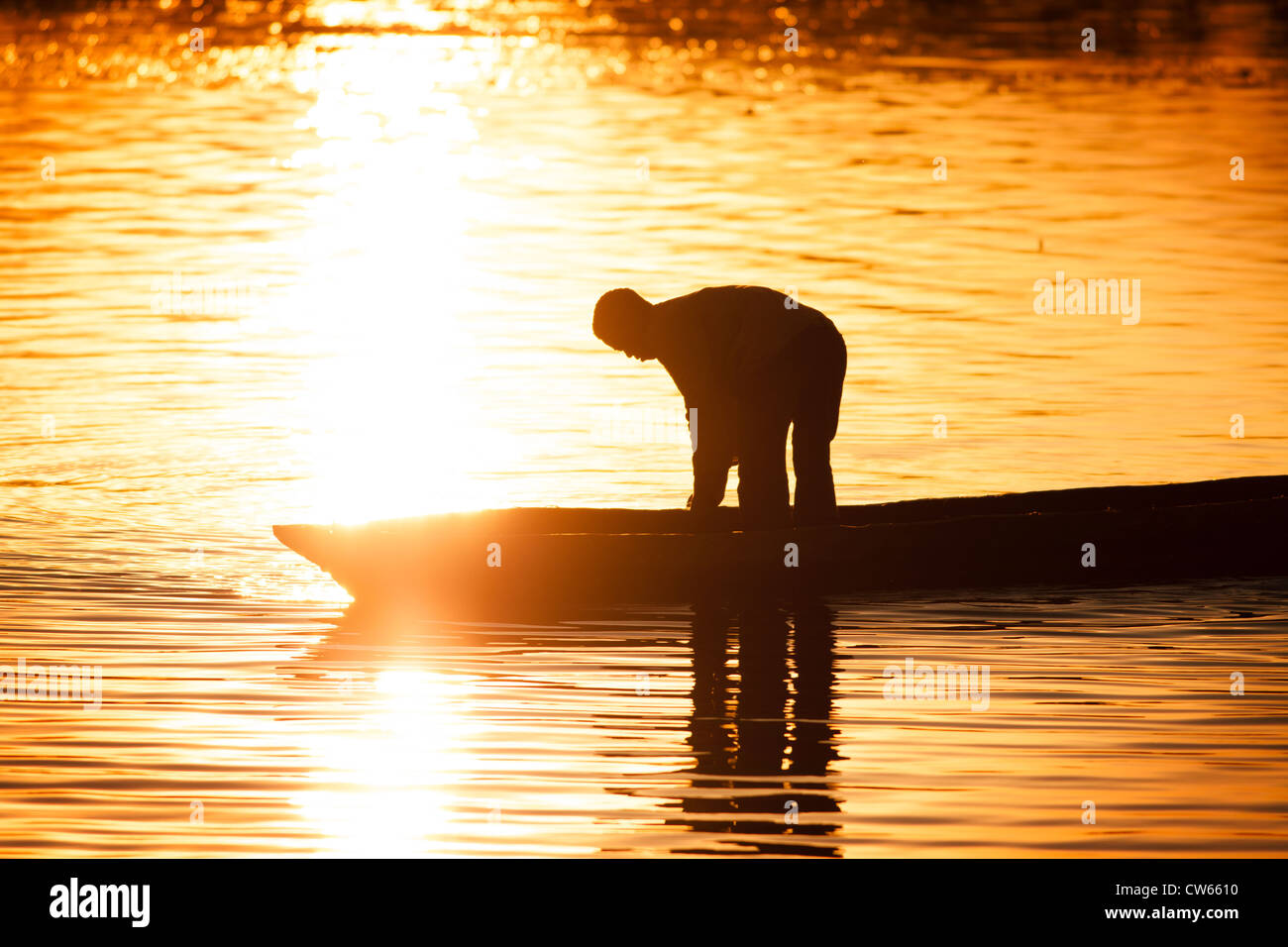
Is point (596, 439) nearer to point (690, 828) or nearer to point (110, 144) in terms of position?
point (690, 828)

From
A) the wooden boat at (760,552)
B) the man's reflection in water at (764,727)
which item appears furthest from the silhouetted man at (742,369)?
the man's reflection in water at (764,727)

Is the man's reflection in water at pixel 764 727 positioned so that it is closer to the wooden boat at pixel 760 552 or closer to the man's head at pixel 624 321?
the wooden boat at pixel 760 552

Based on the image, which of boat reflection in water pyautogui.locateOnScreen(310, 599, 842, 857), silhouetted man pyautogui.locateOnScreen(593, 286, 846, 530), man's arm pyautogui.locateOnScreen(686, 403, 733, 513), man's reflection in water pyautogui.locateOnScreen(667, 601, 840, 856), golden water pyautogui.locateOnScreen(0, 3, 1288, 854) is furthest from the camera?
man's arm pyautogui.locateOnScreen(686, 403, 733, 513)

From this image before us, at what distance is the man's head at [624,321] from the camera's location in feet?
34.0

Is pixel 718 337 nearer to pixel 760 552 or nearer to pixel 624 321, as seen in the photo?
pixel 624 321

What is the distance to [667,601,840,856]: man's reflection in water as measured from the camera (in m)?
7.47

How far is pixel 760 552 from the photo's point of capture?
10945 mm

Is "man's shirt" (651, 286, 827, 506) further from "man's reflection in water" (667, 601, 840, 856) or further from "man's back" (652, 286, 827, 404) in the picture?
"man's reflection in water" (667, 601, 840, 856)

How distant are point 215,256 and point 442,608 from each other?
14828mm

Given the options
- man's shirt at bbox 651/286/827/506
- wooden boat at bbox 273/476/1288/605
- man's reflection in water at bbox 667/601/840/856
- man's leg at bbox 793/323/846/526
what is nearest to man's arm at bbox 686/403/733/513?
man's shirt at bbox 651/286/827/506

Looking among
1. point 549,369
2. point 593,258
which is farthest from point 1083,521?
point 593,258

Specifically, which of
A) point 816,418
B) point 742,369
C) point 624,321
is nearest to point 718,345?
point 742,369

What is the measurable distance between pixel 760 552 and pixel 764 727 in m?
2.13

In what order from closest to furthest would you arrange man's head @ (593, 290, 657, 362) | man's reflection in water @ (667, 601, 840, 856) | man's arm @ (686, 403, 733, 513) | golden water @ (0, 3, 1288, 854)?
man's reflection in water @ (667, 601, 840, 856)
golden water @ (0, 3, 1288, 854)
man's head @ (593, 290, 657, 362)
man's arm @ (686, 403, 733, 513)
